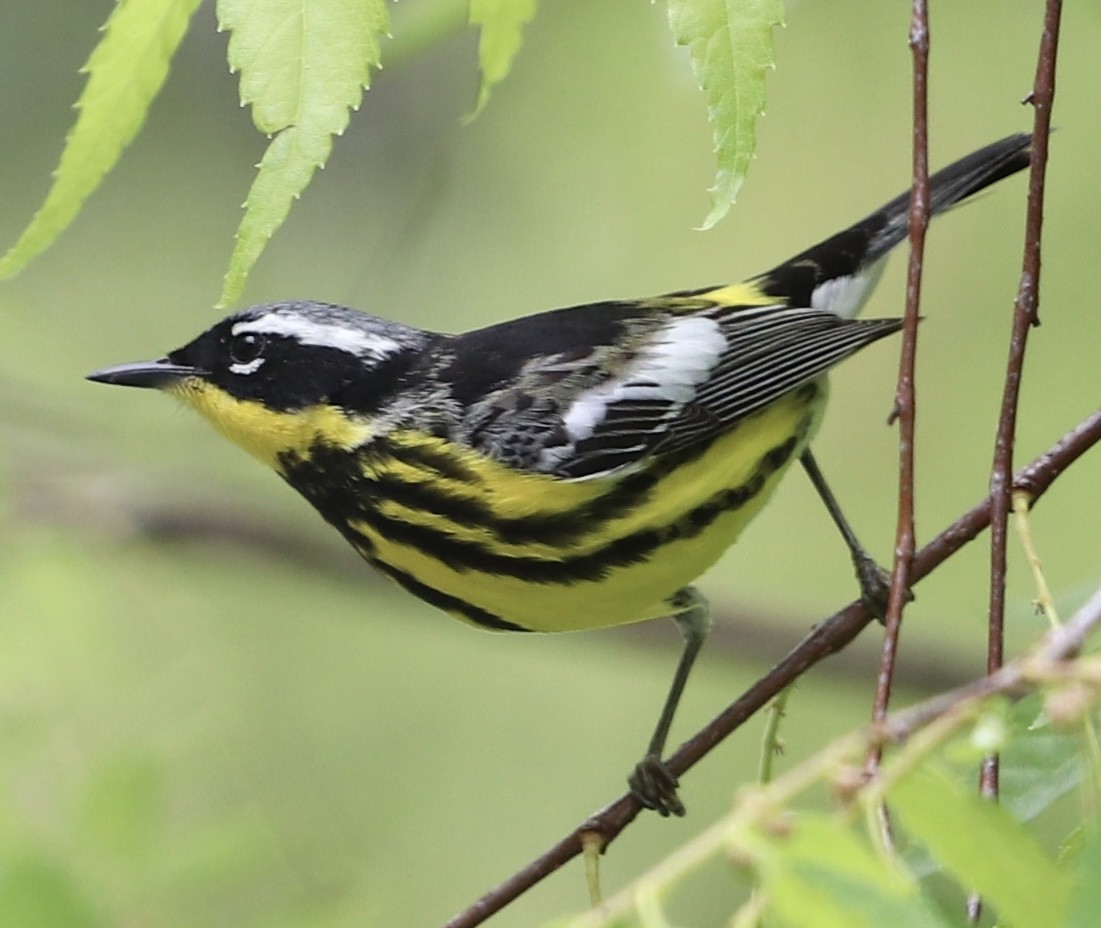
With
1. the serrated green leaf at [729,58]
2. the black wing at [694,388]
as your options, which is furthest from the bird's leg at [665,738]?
the serrated green leaf at [729,58]

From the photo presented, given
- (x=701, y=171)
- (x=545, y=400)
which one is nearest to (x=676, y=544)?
(x=545, y=400)

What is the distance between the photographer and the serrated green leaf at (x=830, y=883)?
35.7 inches

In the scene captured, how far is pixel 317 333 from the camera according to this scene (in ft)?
8.91

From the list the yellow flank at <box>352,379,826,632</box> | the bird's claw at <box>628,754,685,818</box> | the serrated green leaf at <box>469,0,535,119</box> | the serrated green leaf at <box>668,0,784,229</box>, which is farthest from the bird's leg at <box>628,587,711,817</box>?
the serrated green leaf at <box>668,0,784,229</box>

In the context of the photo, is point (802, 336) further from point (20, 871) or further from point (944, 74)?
point (944, 74)

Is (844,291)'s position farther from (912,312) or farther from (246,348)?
(912,312)

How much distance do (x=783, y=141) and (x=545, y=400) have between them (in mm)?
3516

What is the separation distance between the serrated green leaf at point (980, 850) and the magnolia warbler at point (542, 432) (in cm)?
132

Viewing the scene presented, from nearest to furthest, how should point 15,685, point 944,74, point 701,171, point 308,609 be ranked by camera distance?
point 15,685 → point 944,74 → point 701,171 → point 308,609

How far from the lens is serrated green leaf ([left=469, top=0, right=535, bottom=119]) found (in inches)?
68.1

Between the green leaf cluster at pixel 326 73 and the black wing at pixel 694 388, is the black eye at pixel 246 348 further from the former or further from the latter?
the green leaf cluster at pixel 326 73

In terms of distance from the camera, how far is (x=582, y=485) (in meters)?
2.52

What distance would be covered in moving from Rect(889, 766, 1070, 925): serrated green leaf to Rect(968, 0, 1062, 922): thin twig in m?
0.57

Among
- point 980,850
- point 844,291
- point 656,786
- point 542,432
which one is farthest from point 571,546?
point 980,850
